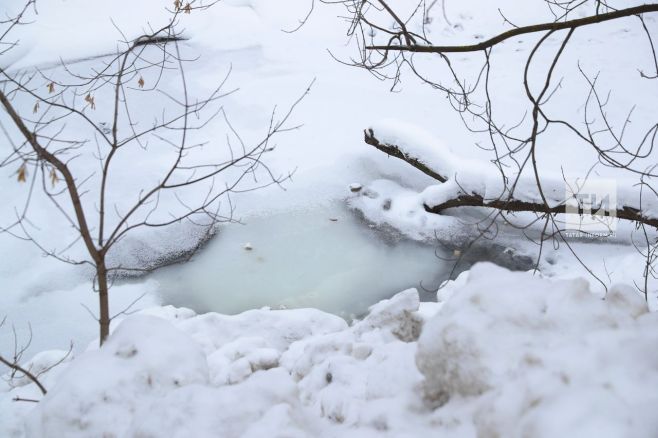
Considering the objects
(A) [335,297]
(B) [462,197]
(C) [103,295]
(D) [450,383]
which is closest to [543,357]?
(D) [450,383]

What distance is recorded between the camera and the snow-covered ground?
145 centimetres

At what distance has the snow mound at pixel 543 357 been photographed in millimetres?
1171

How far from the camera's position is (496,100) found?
7.20 m

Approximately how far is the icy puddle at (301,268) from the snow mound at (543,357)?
8.81ft

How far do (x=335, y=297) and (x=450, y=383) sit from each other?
290 centimetres

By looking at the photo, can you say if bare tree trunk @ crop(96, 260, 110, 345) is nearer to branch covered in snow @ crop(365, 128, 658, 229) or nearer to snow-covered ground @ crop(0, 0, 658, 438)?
snow-covered ground @ crop(0, 0, 658, 438)

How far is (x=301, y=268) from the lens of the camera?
4738mm

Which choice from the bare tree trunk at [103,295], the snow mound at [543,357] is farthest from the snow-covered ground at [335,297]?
the bare tree trunk at [103,295]

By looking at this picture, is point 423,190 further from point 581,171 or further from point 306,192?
point 581,171

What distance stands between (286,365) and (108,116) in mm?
5263

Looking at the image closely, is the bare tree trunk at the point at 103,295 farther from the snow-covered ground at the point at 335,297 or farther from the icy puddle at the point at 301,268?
the icy puddle at the point at 301,268

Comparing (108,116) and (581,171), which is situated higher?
(108,116)

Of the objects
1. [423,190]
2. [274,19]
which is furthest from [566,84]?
[274,19]

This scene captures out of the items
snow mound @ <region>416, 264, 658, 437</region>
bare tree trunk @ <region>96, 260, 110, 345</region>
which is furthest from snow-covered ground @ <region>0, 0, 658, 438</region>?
bare tree trunk @ <region>96, 260, 110, 345</region>
